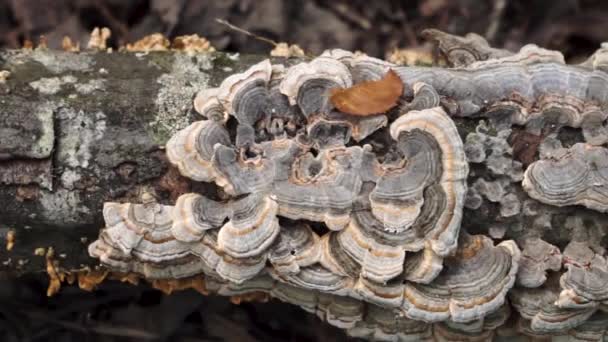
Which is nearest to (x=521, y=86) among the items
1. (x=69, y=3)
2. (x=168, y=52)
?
(x=168, y=52)

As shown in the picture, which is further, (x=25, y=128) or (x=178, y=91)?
(x=178, y=91)

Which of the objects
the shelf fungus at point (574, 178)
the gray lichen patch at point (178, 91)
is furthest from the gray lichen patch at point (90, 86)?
the shelf fungus at point (574, 178)

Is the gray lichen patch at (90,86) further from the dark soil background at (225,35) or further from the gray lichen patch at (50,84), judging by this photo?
the dark soil background at (225,35)

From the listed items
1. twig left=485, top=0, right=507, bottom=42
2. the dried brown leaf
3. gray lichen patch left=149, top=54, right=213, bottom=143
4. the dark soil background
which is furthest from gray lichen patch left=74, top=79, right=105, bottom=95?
twig left=485, top=0, right=507, bottom=42

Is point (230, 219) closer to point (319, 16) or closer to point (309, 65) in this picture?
point (309, 65)

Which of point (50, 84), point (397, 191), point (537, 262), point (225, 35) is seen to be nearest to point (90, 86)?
point (50, 84)

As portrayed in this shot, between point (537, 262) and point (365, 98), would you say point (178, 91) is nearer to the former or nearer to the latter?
point (365, 98)
